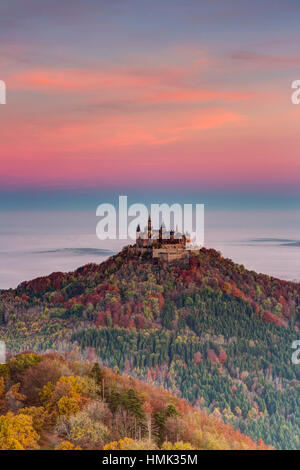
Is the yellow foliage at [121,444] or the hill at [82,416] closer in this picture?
the yellow foliage at [121,444]

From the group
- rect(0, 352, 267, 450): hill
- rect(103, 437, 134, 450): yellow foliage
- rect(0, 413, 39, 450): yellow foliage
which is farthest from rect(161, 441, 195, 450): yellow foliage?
rect(0, 413, 39, 450): yellow foliage

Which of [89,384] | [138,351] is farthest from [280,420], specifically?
[89,384]

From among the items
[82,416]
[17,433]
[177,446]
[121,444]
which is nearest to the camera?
[177,446]

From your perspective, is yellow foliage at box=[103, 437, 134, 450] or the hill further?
the hill

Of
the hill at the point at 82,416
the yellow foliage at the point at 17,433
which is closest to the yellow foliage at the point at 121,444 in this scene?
the hill at the point at 82,416

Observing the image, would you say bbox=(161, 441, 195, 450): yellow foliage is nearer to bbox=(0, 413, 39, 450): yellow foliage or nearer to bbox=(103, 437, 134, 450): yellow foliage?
bbox=(103, 437, 134, 450): yellow foliage

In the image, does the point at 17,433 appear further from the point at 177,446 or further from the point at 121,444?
the point at 177,446

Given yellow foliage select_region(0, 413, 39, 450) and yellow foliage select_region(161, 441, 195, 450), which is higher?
yellow foliage select_region(0, 413, 39, 450)

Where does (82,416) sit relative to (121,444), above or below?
above

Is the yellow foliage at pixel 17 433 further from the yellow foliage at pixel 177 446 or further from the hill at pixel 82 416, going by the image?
the yellow foliage at pixel 177 446

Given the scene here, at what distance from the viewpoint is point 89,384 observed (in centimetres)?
7100

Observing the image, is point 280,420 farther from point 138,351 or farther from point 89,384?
point 89,384

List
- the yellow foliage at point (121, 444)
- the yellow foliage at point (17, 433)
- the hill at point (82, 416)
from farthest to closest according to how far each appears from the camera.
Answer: the hill at point (82, 416) < the yellow foliage at point (17, 433) < the yellow foliage at point (121, 444)

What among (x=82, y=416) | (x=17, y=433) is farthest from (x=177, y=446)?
(x=17, y=433)
